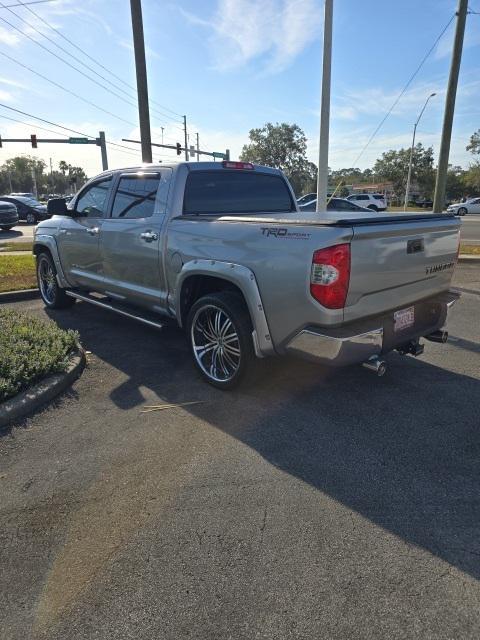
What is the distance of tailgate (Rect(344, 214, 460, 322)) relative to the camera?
10.3 ft

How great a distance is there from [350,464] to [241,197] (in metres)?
3.06

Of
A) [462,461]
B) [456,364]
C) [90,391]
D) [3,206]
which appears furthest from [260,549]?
[3,206]

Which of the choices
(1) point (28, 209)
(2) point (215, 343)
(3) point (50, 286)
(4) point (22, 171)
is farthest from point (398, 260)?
(4) point (22, 171)

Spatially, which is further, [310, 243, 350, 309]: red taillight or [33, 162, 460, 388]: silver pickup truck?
[33, 162, 460, 388]: silver pickup truck

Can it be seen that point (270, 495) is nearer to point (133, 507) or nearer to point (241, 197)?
point (133, 507)

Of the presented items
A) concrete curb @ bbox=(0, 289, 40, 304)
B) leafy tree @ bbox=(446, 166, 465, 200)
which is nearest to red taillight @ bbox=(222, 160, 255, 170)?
concrete curb @ bbox=(0, 289, 40, 304)

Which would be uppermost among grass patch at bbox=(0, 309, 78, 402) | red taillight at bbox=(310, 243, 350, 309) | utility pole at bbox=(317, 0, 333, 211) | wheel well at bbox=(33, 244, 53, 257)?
utility pole at bbox=(317, 0, 333, 211)

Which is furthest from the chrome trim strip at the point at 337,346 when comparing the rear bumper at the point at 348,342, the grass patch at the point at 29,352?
the grass patch at the point at 29,352

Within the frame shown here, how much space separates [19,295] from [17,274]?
1.55 m

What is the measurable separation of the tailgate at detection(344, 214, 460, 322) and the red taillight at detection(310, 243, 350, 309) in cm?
6

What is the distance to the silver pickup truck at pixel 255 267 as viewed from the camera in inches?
124

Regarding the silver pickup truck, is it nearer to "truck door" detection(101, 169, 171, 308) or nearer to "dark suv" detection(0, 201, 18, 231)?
"truck door" detection(101, 169, 171, 308)

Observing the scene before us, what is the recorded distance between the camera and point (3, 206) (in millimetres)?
21672

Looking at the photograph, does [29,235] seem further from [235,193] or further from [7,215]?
[235,193]
